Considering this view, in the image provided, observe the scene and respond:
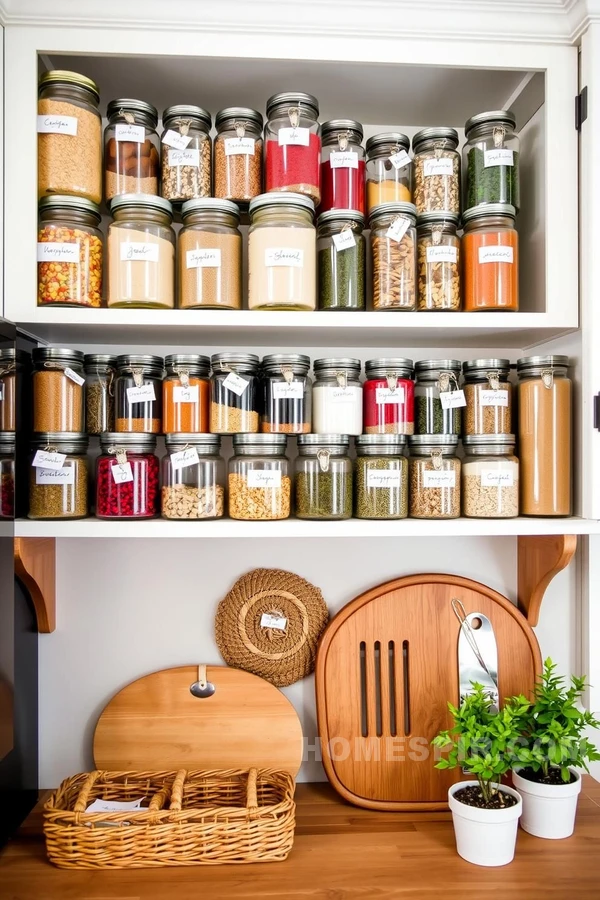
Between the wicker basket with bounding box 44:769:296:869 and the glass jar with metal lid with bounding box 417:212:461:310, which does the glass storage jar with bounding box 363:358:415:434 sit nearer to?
the glass jar with metal lid with bounding box 417:212:461:310

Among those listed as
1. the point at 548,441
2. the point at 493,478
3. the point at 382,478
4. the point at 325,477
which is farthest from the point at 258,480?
the point at 548,441

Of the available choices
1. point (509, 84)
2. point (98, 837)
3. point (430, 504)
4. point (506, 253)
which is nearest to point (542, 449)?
point (430, 504)

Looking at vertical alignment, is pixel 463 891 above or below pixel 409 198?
below

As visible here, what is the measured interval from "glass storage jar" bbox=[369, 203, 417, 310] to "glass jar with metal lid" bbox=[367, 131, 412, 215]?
48mm

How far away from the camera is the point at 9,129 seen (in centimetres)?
120

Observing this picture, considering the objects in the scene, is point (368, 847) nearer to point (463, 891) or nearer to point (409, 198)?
point (463, 891)

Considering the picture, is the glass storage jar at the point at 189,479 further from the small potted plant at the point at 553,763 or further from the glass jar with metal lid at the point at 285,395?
the small potted plant at the point at 553,763

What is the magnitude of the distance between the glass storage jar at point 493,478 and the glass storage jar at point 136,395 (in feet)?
2.00

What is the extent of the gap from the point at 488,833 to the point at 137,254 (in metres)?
1.18

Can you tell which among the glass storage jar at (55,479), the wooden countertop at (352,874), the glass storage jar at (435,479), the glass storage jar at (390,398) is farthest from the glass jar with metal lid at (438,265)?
the wooden countertop at (352,874)

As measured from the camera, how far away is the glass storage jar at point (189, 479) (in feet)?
4.10

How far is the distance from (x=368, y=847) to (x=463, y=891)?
0.64ft

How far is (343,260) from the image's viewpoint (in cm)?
127

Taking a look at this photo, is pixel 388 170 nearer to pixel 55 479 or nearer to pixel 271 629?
pixel 55 479
